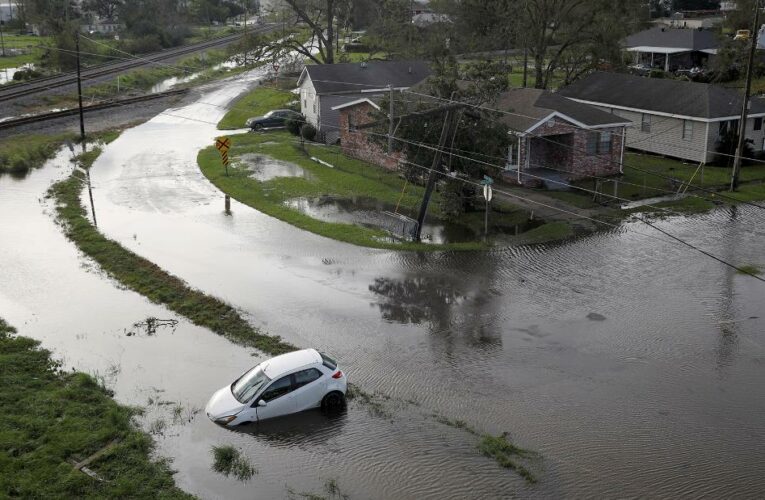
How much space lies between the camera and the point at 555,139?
129 ft

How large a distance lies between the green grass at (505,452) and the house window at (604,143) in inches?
1025

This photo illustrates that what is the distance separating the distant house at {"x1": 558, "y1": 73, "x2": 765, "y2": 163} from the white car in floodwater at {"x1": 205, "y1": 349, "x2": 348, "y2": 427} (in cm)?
2940

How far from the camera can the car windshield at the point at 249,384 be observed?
17516 millimetres

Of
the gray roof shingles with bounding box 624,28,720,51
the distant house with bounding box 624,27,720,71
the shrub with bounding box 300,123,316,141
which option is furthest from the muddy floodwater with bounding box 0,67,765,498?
the gray roof shingles with bounding box 624,28,720,51

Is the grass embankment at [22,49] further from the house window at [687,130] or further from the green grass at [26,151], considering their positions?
the house window at [687,130]

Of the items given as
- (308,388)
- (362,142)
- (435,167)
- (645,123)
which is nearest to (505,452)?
(308,388)

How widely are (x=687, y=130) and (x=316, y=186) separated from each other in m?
19.5

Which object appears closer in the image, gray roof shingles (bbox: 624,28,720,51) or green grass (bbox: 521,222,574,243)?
Result: green grass (bbox: 521,222,574,243)

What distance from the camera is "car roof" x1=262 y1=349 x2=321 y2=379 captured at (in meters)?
17.7

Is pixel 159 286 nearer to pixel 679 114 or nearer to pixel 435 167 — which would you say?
pixel 435 167

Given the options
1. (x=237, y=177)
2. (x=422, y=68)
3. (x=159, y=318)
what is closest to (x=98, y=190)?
(x=237, y=177)

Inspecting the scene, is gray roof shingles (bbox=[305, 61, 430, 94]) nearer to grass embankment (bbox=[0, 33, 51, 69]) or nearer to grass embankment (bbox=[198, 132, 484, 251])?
grass embankment (bbox=[198, 132, 484, 251])

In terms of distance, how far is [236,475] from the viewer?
50.5 feet

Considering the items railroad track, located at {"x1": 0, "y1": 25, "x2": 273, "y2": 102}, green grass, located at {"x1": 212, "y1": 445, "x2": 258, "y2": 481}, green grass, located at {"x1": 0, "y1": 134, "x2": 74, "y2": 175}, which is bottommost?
green grass, located at {"x1": 212, "y1": 445, "x2": 258, "y2": 481}
